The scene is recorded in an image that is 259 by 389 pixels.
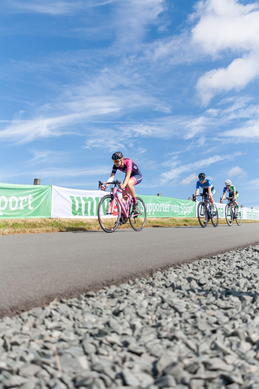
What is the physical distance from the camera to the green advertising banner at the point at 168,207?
76.6 ft

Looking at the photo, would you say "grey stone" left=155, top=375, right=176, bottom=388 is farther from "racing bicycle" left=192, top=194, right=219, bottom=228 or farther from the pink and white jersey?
"racing bicycle" left=192, top=194, right=219, bottom=228

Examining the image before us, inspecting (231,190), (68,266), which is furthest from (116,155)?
(231,190)

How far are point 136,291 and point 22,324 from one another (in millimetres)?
1108

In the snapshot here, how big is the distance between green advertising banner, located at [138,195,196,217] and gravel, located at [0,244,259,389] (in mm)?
19942

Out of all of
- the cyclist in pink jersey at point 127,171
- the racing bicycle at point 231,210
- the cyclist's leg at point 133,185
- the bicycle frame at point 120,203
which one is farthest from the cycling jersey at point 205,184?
the bicycle frame at point 120,203

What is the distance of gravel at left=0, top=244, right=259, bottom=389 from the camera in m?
1.38

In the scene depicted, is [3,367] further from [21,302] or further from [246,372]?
[246,372]

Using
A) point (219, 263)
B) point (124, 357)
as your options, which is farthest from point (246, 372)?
point (219, 263)

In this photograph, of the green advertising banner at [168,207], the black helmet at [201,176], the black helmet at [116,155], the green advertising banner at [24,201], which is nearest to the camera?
the black helmet at [116,155]

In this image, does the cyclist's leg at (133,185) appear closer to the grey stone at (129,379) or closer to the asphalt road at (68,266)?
the asphalt road at (68,266)

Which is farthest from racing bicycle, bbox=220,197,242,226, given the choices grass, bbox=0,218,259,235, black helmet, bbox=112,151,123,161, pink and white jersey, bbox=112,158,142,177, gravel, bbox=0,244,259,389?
gravel, bbox=0,244,259,389

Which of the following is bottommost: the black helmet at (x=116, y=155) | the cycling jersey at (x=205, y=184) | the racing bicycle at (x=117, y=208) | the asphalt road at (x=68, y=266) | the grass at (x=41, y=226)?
the asphalt road at (x=68, y=266)

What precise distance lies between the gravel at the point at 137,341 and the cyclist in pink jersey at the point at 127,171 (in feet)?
19.4

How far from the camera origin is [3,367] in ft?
4.77
